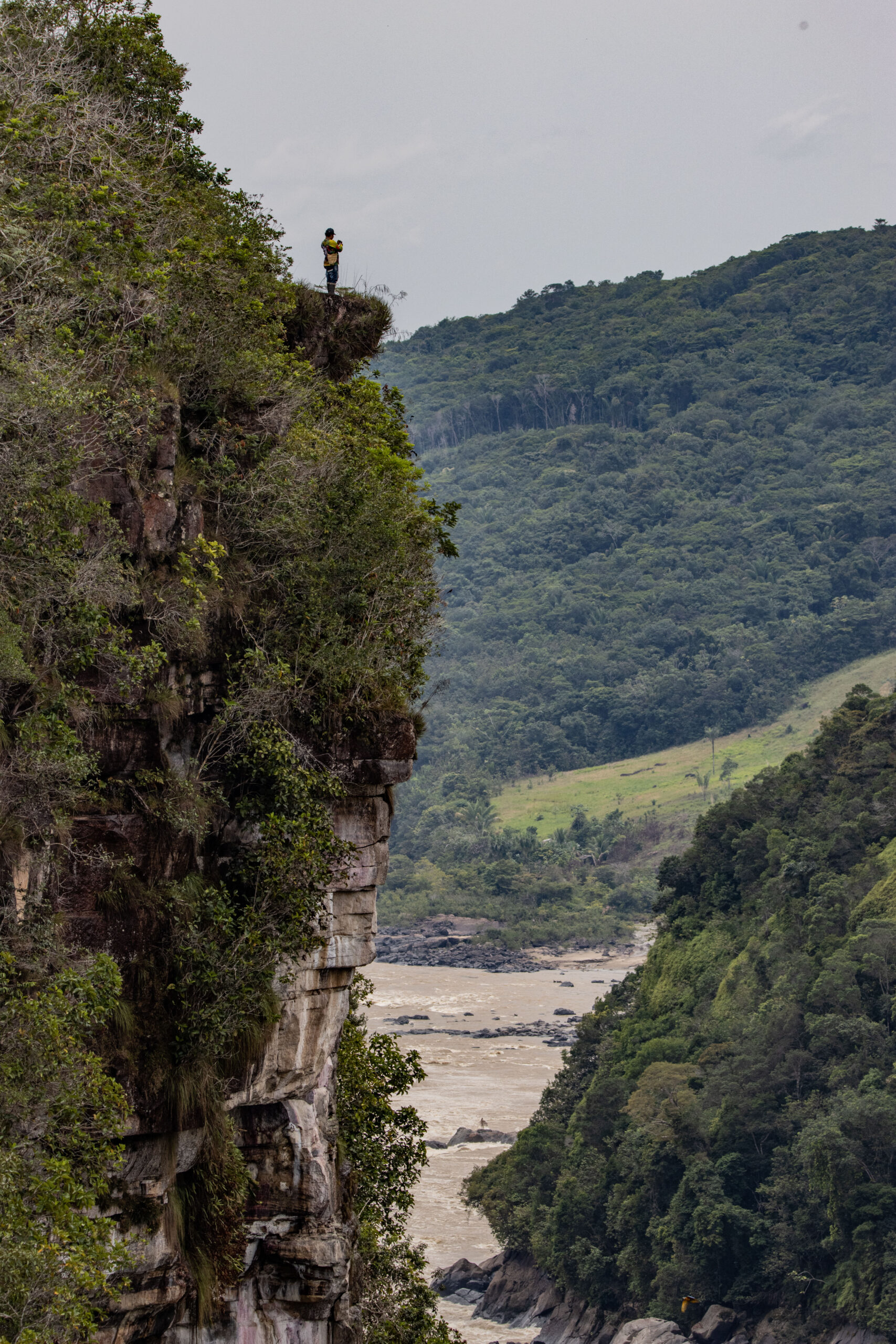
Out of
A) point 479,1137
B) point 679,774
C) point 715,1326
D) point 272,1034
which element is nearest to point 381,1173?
point 272,1034

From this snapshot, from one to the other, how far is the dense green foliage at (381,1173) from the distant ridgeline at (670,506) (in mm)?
109184

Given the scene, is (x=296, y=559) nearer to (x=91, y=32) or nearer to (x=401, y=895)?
(x=91, y=32)

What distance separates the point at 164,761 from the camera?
30.1ft

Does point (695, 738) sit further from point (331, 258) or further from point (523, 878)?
point (331, 258)

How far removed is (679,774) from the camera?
111 metres

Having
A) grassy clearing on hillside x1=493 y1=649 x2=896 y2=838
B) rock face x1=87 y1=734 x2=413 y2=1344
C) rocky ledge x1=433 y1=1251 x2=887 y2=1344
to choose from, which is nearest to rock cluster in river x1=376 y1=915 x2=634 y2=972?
grassy clearing on hillside x1=493 y1=649 x2=896 y2=838

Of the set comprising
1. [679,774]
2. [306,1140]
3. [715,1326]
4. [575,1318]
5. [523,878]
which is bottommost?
[523,878]

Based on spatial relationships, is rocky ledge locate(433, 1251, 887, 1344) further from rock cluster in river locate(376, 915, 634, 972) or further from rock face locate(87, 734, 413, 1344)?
rock cluster in river locate(376, 915, 634, 972)

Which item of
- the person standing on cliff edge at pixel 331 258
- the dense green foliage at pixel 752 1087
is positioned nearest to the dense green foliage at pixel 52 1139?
the person standing on cliff edge at pixel 331 258

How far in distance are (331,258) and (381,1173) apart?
9.19m

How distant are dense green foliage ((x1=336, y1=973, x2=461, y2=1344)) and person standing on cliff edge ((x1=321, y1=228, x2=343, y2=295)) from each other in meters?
7.04

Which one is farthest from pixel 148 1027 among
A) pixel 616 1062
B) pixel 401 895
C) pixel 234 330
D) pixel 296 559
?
pixel 401 895

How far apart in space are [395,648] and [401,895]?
90041mm

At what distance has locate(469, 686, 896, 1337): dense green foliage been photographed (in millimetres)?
28734
